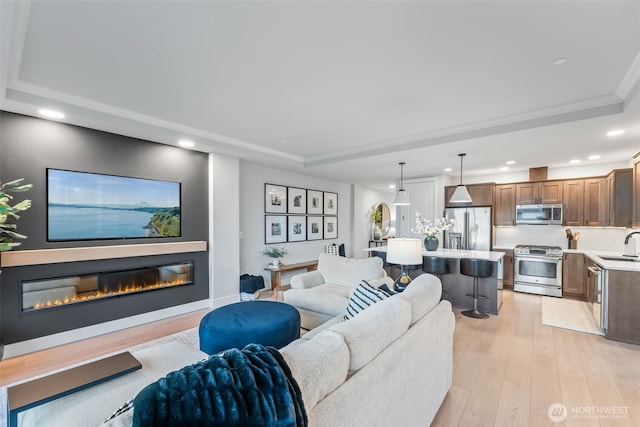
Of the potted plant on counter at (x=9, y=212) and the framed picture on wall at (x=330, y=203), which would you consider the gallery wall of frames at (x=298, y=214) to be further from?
the potted plant on counter at (x=9, y=212)

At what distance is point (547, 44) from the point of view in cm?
200

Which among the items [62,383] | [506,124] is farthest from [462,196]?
[62,383]

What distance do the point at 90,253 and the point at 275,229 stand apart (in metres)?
3.07

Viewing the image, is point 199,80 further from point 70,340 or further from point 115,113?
point 70,340

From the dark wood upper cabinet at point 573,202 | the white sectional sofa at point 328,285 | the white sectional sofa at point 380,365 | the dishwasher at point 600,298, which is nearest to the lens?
the white sectional sofa at point 380,365

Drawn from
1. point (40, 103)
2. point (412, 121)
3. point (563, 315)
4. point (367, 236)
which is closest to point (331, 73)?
point (412, 121)

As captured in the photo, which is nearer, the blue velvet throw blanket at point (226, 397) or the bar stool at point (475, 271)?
the blue velvet throw blanket at point (226, 397)

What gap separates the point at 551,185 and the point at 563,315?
2657 millimetres

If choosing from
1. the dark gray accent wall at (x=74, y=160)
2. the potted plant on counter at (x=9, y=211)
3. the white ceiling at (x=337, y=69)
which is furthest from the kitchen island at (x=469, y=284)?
the potted plant on counter at (x=9, y=211)

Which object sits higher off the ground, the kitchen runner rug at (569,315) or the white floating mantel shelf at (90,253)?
the white floating mantel shelf at (90,253)

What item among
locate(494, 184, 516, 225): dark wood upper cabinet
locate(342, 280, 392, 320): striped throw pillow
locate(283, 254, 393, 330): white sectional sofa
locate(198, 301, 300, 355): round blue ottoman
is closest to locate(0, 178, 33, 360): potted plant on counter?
locate(198, 301, 300, 355): round blue ottoman

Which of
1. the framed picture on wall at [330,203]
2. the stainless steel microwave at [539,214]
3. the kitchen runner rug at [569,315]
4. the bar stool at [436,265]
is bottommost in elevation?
the kitchen runner rug at [569,315]

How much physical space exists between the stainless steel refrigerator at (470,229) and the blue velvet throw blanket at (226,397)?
6048mm

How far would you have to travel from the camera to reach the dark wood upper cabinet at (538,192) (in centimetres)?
552
